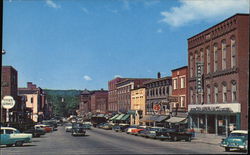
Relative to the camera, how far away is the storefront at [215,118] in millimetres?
43369

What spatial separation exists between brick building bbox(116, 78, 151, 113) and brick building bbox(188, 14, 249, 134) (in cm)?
3984

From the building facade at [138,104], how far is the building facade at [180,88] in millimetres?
18854

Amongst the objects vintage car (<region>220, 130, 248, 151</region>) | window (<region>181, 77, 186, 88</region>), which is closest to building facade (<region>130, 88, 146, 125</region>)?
window (<region>181, 77, 186, 88</region>)

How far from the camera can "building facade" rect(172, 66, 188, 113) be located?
6038 centimetres

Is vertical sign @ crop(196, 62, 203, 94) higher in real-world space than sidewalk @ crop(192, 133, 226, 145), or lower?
higher

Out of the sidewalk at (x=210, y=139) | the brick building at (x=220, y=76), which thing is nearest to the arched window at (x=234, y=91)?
the brick building at (x=220, y=76)

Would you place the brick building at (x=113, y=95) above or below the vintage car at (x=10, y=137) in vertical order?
above

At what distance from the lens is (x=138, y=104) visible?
88.3 m

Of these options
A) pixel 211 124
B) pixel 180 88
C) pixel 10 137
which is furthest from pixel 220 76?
pixel 10 137

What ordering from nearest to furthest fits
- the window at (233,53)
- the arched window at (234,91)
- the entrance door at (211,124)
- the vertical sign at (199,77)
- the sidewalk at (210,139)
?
the sidewalk at (210,139)
the arched window at (234,91)
the window at (233,53)
the entrance door at (211,124)
the vertical sign at (199,77)

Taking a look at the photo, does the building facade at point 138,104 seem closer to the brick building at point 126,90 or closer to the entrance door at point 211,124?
the brick building at point 126,90

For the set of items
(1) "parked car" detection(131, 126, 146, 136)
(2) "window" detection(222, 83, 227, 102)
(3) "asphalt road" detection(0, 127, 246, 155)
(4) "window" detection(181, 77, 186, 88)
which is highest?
(4) "window" detection(181, 77, 186, 88)

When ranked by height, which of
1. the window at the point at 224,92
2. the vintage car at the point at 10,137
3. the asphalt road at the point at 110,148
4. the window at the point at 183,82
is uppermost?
the window at the point at 183,82

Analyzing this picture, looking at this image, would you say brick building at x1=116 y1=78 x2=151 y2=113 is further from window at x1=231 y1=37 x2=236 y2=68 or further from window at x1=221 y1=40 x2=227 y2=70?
window at x1=231 y1=37 x2=236 y2=68
